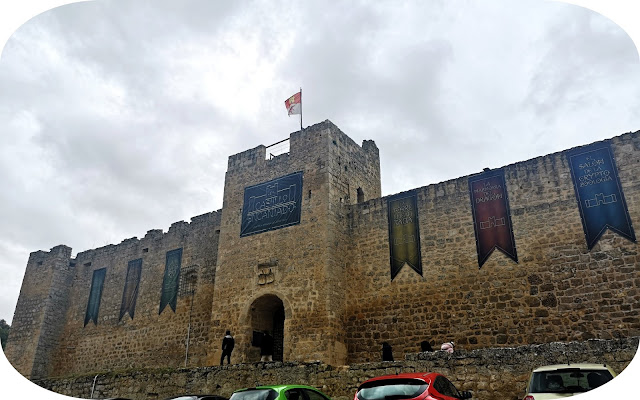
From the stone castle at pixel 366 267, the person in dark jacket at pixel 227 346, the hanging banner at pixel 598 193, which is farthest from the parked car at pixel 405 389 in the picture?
the person in dark jacket at pixel 227 346

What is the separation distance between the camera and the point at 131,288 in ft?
65.1

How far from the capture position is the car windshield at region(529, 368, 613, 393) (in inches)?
233

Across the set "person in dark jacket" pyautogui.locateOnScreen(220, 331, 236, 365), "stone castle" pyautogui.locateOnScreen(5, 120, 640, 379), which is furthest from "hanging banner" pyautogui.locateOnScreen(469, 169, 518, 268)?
"person in dark jacket" pyautogui.locateOnScreen(220, 331, 236, 365)

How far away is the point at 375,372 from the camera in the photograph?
9641 millimetres

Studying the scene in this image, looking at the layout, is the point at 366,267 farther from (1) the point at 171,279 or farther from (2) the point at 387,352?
(1) the point at 171,279

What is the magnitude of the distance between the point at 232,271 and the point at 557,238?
896cm

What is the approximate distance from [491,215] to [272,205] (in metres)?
6.34

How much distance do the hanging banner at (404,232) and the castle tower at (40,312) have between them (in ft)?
50.5

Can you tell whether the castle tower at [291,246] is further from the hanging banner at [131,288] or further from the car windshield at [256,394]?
the hanging banner at [131,288]

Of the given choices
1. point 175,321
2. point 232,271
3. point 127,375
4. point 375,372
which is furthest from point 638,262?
point 175,321

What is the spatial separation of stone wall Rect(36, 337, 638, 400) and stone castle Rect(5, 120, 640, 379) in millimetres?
2185

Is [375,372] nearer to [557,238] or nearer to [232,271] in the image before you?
[557,238]

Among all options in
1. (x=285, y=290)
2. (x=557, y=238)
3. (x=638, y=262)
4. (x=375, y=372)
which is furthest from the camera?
(x=285, y=290)

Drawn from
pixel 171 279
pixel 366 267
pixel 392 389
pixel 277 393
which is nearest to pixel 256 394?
pixel 277 393
